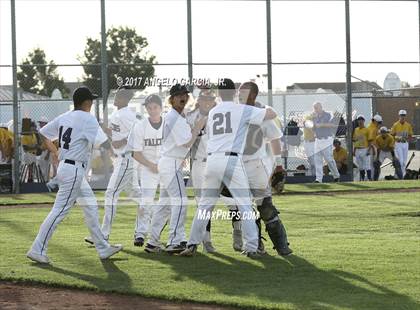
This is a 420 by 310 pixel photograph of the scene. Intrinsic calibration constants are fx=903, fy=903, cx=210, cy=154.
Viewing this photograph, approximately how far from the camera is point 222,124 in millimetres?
10836


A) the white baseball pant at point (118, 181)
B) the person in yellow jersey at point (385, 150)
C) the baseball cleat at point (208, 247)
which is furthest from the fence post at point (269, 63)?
the baseball cleat at point (208, 247)

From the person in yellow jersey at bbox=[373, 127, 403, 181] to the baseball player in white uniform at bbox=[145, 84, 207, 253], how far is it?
15.3 meters

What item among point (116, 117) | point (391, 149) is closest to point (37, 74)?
point (391, 149)

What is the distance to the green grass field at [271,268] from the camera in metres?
8.58

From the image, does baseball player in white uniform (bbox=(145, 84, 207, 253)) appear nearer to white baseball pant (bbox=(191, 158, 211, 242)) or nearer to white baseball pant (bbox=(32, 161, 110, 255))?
white baseball pant (bbox=(191, 158, 211, 242))

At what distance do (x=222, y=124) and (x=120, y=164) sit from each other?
246 centimetres

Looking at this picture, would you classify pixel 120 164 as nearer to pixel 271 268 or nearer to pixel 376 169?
pixel 271 268

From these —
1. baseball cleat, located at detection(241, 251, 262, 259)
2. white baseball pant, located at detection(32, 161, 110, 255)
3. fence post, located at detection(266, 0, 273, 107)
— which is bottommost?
baseball cleat, located at detection(241, 251, 262, 259)

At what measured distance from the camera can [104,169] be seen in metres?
24.6

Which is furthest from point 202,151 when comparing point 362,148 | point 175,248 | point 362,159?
point 362,159

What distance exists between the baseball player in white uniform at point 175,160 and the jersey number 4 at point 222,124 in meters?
0.55

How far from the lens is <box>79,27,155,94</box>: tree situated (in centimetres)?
2597

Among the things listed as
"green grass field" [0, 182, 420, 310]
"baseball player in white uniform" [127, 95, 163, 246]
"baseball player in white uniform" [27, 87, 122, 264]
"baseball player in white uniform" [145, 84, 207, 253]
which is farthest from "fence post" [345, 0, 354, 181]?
"baseball player in white uniform" [27, 87, 122, 264]

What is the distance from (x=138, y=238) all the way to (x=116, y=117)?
187 cm
